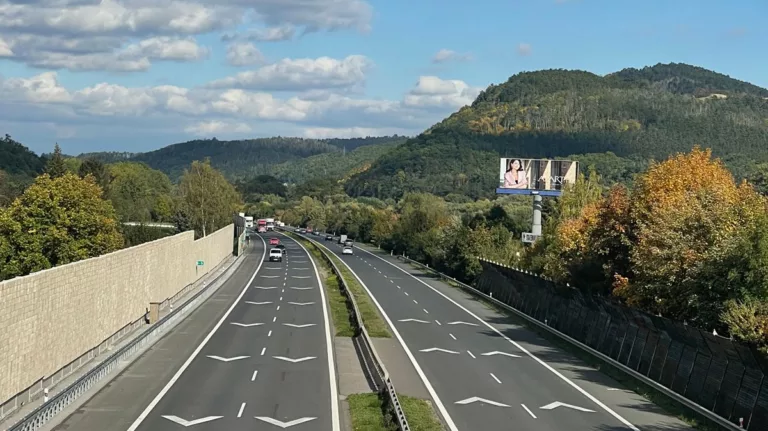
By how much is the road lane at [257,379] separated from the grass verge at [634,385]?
989cm

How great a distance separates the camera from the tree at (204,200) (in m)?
114

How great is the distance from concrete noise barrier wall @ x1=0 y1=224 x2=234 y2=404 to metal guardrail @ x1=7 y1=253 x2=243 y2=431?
3.63 feet

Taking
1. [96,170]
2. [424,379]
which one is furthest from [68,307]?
[96,170]

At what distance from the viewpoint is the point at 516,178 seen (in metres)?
86.1

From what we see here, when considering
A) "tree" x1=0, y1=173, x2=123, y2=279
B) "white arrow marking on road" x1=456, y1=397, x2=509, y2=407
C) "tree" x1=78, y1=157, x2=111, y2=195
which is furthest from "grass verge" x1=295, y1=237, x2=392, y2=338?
"tree" x1=78, y1=157, x2=111, y2=195

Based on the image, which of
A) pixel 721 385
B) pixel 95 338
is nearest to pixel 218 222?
pixel 95 338

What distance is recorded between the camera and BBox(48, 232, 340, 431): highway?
22781mm

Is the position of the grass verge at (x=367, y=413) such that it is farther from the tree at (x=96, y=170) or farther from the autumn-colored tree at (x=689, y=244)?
the tree at (x=96, y=170)

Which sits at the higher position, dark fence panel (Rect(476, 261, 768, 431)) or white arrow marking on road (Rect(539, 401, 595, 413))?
dark fence panel (Rect(476, 261, 768, 431))

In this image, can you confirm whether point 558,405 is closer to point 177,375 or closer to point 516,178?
point 177,375

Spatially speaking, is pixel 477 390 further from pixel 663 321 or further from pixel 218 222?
pixel 218 222

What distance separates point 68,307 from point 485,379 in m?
13.5

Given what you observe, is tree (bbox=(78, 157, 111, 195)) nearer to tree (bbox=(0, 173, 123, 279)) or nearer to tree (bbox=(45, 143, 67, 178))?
tree (bbox=(45, 143, 67, 178))

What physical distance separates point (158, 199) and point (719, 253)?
470 ft
